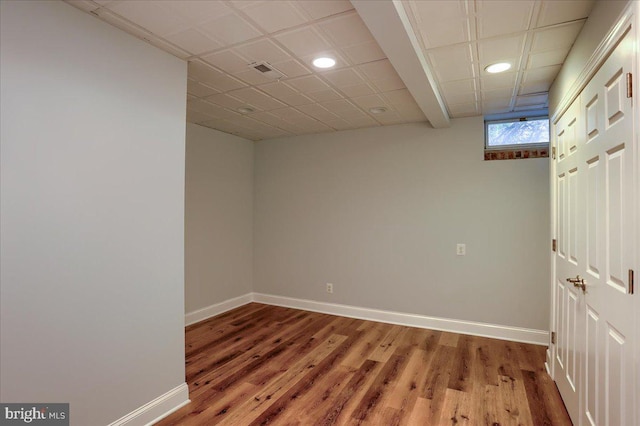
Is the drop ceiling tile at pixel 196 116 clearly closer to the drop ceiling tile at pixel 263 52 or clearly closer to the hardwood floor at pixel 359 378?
the drop ceiling tile at pixel 263 52

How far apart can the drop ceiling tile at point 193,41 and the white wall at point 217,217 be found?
77.4 inches

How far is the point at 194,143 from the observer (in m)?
4.14

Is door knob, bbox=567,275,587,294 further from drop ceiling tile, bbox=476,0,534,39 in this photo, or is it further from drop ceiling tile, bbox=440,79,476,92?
drop ceiling tile, bbox=440,79,476,92

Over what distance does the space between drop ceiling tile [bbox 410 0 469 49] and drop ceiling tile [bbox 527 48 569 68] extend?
632mm

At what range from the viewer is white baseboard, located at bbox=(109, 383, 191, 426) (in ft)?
6.69

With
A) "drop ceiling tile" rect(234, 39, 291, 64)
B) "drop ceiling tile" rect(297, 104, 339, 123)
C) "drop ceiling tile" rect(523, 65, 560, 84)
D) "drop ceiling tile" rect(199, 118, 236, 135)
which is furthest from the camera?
"drop ceiling tile" rect(199, 118, 236, 135)

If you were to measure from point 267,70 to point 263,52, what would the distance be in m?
0.28

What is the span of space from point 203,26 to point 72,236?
1410 mm

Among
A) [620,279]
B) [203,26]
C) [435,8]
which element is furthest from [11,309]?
[620,279]

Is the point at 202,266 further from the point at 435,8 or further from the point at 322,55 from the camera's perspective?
the point at 435,8

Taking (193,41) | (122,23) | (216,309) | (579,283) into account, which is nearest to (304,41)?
(193,41)

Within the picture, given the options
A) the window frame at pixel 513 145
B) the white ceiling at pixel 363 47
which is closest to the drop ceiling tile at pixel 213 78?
the white ceiling at pixel 363 47

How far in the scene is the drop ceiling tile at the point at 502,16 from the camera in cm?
174

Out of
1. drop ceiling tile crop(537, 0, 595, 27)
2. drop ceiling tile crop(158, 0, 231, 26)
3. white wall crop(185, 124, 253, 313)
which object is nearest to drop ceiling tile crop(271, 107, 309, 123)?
white wall crop(185, 124, 253, 313)
